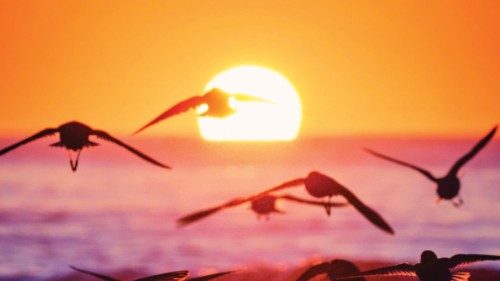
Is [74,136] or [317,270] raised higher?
[74,136]

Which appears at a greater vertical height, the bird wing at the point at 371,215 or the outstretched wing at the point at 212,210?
the outstretched wing at the point at 212,210

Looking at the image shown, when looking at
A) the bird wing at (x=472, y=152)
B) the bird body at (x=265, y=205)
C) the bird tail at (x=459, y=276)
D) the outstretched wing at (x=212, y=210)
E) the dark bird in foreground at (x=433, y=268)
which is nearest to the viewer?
the dark bird in foreground at (x=433, y=268)

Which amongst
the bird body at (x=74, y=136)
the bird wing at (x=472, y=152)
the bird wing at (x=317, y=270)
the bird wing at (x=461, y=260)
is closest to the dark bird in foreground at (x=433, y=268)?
the bird wing at (x=461, y=260)

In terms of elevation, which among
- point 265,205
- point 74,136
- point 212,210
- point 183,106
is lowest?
point 212,210

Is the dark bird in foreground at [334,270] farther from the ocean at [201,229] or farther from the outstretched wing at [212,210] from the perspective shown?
the ocean at [201,229]

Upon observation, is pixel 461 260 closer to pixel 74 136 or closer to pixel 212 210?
pixel 212 210

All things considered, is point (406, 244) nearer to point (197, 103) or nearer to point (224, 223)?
point (224, 223)

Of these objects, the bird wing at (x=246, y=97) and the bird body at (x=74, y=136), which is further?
the bird wing at (x=246, y=97)

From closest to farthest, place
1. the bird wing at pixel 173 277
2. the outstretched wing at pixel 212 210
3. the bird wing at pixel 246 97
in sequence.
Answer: the bird wing at pixel 173 277
the outstretched wing at pixel 212 210
the bird wing at pixel 246 97

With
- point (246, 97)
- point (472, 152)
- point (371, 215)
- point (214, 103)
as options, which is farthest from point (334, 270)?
point (472, 152)

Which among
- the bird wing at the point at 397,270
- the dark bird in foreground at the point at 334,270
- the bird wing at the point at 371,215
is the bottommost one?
the bird wing at the point at 397,270

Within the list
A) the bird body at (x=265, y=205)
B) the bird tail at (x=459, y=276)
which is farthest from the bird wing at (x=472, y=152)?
the bird tail at (x=459, y=276)

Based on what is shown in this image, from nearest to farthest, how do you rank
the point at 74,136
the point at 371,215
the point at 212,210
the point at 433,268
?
the point at 433,268
the point at 371,215
the point at 74,136
the point at 212,210

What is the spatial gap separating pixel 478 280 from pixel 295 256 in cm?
1205
